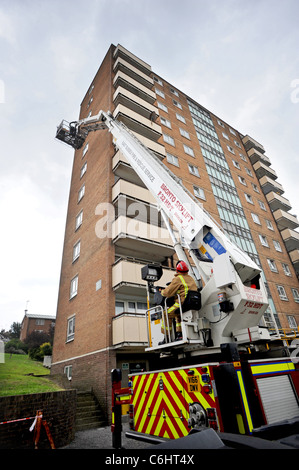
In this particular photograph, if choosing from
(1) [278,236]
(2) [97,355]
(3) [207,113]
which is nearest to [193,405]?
(2) [97,355]

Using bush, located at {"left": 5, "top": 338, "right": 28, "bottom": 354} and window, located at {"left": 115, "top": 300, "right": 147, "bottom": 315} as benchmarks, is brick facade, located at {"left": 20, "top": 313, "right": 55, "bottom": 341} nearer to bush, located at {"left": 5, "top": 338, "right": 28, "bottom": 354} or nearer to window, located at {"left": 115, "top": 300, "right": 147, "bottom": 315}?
bush, located at {"left": 5, "top": 338, "right": 28, "bottom": 354}

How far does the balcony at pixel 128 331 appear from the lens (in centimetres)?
1066

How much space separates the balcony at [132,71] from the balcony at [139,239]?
15.1 meters

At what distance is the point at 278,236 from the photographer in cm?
2786

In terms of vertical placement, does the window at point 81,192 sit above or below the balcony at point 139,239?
above

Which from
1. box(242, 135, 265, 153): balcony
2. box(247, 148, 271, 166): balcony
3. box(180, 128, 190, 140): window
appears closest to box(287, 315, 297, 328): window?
box(180, 128, 190, 140): window

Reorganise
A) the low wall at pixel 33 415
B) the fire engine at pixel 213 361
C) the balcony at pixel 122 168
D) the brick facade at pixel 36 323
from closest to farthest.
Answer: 1. the fire engine at pixel 213 361
2. the low wall at pixel 33 415
3. the balcony at pixel 122 168
4. the brick facade at pixel 36 323

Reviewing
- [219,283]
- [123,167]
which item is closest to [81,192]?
[123,167]

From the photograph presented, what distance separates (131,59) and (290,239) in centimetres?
2347

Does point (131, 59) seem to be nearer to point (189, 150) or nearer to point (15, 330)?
point (189, 150)

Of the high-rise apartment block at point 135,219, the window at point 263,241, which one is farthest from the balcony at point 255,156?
the window at point 263,241

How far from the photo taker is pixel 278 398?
13.0ft

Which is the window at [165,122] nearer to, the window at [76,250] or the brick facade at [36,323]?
the window at [76,250]
